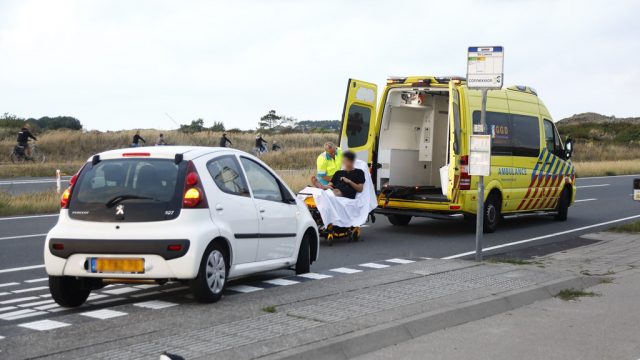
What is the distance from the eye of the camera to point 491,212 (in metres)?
16.3

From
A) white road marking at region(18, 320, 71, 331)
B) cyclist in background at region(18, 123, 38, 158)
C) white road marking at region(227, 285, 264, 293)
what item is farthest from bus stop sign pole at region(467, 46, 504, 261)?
cyclist in background at region(18, 123, 38, 158)

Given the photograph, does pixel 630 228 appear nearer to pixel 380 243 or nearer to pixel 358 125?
pixel 380 243

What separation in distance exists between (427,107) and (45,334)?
38.6ft

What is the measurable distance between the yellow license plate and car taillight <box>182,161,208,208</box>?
71cm

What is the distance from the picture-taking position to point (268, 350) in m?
6.15

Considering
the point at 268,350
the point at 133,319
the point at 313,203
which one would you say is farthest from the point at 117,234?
the point at 313,203

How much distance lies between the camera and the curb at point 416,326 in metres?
6.33

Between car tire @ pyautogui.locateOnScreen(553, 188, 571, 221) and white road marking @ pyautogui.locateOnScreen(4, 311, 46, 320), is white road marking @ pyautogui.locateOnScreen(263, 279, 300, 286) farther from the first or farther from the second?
car tire @ pyautogui.locateOnScreen(553, 188, 571, 221)

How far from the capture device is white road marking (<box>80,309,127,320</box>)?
753 centimetres

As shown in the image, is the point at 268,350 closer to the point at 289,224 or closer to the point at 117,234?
the point at 117,234

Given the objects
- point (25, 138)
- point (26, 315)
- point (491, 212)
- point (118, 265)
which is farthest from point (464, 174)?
point (25, 138)

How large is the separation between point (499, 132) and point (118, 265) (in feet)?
33.6

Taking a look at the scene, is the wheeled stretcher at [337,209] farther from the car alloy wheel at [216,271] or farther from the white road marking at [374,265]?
the car alloy wheel at [216,271]

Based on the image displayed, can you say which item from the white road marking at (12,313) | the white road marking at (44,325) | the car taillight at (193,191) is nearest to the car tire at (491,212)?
the car taillight at (193,191)
